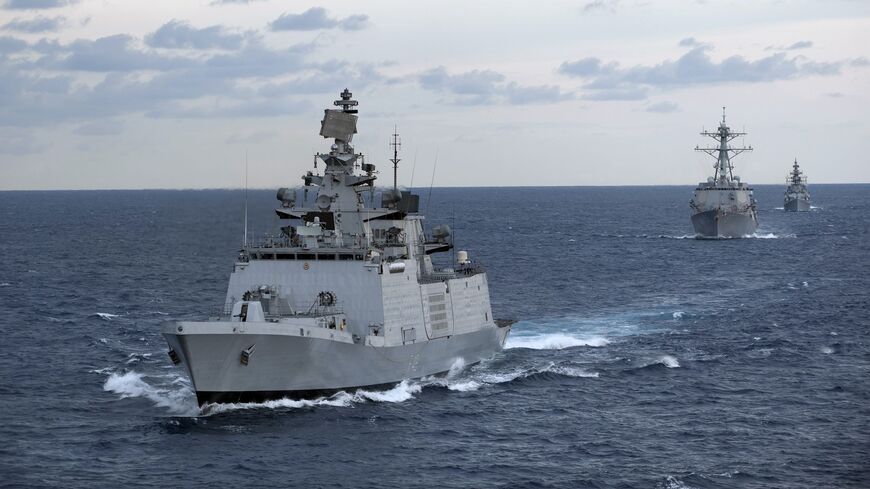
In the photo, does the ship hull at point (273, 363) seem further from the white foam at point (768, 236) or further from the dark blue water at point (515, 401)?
the white foam at point (768, 236)

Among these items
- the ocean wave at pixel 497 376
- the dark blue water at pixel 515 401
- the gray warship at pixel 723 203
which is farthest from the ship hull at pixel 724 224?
the ocean wave at pixel 497 376

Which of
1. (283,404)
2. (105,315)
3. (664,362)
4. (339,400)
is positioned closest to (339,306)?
(339,400)

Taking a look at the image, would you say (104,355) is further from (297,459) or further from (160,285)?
(160,285)

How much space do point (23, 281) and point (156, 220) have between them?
82.1 meters

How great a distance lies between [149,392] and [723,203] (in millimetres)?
105689

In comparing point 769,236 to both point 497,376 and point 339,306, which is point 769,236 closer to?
point 497,376

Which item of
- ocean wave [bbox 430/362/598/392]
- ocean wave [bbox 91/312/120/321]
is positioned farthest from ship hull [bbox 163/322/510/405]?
ocean wave [bbox 91/312/120/321]

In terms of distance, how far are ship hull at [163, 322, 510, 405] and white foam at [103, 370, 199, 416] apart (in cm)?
140

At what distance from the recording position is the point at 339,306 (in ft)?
132

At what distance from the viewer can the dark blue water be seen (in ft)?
102

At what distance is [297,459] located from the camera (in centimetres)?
3200

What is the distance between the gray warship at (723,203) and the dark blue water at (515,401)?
5101 centimetres

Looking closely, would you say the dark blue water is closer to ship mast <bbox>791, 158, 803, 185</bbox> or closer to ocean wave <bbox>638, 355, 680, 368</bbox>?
ocean wave <bbox>638, 355, 680, 368</bbox>

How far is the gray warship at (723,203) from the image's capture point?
130 m
